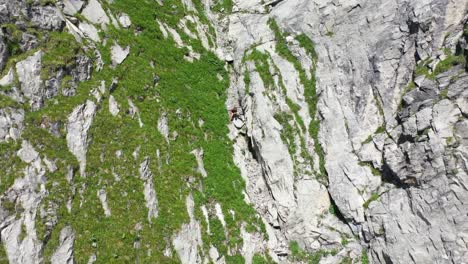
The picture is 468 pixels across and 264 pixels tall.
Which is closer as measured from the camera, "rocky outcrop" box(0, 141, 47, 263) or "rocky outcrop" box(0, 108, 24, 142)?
"rocky outcrop" box(0, 141, 47, 263)

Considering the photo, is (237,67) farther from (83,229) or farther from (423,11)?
(83,229)

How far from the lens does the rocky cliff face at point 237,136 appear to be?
655 inches

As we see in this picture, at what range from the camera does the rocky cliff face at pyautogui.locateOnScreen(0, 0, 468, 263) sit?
54.5 ft

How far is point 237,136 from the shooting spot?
23.8 m

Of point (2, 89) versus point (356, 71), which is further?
point (356, 71)

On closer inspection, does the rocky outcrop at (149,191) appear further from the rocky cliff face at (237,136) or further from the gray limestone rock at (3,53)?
the gray limestone rock at (3,53)

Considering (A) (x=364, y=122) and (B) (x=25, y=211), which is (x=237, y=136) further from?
(B) (x=25, y=211)

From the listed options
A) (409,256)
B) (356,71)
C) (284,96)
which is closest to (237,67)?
(284,96)

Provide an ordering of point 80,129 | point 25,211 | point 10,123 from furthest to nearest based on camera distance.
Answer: point 80,129
point 10,123
point 25,211

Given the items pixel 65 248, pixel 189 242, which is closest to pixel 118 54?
pixel 65 248

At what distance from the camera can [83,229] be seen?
16.3m

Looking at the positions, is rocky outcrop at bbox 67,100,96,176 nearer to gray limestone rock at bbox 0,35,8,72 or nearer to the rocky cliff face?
the rocky cliff face

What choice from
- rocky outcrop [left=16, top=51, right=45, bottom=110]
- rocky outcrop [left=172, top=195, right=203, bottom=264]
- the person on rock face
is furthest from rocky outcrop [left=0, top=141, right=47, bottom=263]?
the person on rock face

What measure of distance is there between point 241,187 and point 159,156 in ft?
17.9
